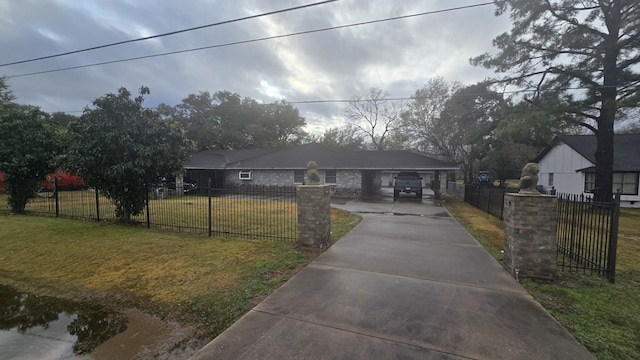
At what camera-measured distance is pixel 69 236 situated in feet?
24.4

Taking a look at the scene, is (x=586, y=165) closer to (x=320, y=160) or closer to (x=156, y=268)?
(x=320, y=160)

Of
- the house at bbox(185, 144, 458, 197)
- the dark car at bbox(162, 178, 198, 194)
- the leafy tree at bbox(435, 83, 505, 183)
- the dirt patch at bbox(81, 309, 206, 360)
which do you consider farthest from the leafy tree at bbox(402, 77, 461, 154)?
the dirt patch at bbox(81, 309, 206, 360)

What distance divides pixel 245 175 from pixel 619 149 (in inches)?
1060

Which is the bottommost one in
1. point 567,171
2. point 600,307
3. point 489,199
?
point 600,307

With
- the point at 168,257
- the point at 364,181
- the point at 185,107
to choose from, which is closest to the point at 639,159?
the point at 364,181

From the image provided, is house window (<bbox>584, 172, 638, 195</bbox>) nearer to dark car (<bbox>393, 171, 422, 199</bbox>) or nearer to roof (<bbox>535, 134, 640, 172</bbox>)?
roof (<bbox>535, 134, 640, 172</bbox>)

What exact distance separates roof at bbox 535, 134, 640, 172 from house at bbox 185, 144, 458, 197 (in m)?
8.29

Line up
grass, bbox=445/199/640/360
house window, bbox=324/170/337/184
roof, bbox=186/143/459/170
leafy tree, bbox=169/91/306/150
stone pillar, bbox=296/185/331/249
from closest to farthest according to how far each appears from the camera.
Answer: grass, bbox=445/199/640/360
stone pillar, bbox=296/185/331/249
roof, bbox=186/143/459/170
house window, bbox=324/170/337/184
leafy tree, bbox=169/91/306/150

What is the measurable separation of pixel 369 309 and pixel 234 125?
117ft

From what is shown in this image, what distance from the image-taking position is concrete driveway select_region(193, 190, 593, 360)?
269 cm

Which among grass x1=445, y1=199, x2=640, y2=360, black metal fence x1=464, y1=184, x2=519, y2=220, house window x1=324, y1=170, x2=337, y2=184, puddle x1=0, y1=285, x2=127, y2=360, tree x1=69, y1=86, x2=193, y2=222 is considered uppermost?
tree x1=69, y1=86, x2=193, y2=222

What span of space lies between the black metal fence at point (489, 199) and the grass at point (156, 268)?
647 cm

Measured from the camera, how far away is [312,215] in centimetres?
603

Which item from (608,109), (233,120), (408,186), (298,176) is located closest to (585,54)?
(608,109)
